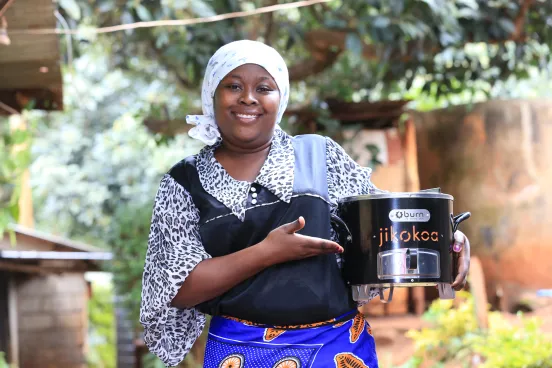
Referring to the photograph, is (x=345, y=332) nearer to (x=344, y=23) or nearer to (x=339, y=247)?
(x=339, y=247)

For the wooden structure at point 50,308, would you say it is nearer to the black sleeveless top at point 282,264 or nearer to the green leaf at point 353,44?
the green leaf at point 353,44

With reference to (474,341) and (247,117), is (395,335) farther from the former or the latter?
(247,117)

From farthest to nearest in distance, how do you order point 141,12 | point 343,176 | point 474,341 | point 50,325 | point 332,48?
point 50,325, point 332,48, point 474,341, point 141,12, point 343,176

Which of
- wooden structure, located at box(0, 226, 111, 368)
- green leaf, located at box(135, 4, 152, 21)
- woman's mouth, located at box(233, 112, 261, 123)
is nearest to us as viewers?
woman's mouth, located at box(233, 112, 261, 123)

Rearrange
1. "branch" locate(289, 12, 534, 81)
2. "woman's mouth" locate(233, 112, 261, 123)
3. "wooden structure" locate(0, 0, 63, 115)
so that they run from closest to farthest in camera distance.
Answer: "woman's mouth" locate(233, 112, 261, 123), "wooden structure" locate(0, 0, 63, 115), "branch" locate(289, 12, 534, 81)

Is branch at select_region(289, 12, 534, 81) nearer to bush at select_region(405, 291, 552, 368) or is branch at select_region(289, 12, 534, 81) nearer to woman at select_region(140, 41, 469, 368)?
bush at select_region(405, 291, 552, 368)

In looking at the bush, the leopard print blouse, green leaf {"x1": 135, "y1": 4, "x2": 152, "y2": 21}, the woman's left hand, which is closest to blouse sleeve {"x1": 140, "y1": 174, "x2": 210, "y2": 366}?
the leopard print blouse

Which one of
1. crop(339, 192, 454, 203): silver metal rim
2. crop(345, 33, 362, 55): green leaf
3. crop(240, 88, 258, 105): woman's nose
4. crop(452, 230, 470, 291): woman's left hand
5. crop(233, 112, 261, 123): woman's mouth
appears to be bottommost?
crop(452, 230, 470, 291): woman's left hand

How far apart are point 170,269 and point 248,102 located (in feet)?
1.46

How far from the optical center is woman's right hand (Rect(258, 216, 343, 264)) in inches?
81.7

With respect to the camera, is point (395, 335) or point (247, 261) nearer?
point (247, 261)

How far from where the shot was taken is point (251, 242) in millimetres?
2250

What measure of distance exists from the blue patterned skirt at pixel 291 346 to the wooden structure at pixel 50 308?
8.49 meters

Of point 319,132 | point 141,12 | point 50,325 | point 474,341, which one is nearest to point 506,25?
point 319,132
